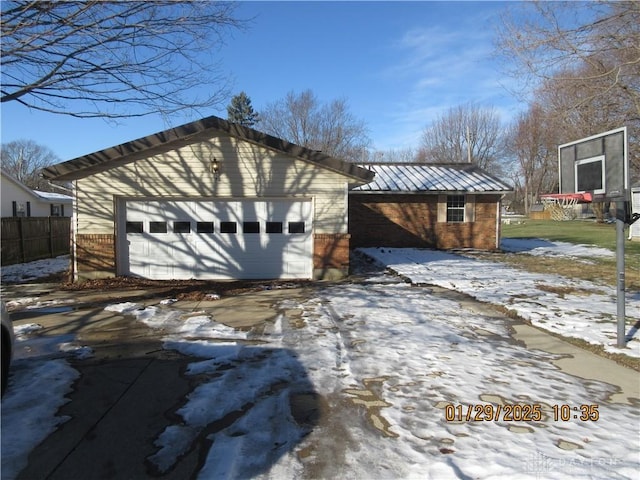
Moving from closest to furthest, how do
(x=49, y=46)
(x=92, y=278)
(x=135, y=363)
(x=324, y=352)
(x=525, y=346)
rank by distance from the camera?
(x=135, y=363) < (x=324, y=352) < (x=525, y=346) < (x=49, y=46) < (x=92, y=278)

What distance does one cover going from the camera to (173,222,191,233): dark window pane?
1150 centimetres

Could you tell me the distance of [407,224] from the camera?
19.3m

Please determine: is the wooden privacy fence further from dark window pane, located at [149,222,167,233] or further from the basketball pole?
the basketball pole

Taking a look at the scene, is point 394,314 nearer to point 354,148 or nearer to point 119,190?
point 119,190

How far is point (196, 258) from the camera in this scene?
38.0 feet

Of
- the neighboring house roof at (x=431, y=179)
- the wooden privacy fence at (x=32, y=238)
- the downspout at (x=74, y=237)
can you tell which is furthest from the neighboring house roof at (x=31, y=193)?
the neighboring house roof at (x=431, y=179)

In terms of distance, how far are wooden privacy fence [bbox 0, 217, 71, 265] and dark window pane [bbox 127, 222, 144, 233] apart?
712 cm

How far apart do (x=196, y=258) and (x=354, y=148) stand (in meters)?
36.7

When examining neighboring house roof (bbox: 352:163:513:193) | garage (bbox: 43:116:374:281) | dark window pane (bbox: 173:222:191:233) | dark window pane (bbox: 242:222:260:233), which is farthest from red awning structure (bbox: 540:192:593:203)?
dark window pane (bbox: 173:222:191:233)

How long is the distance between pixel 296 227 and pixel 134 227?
4292mm

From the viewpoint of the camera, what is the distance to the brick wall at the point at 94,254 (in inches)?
438

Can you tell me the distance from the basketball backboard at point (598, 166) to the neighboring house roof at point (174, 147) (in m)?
5.39

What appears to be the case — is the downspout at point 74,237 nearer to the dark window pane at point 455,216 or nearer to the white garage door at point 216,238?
the white garage door at point 216,238

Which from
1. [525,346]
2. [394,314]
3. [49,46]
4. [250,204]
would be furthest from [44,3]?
[525,346]
